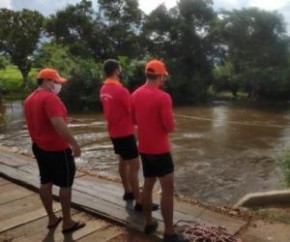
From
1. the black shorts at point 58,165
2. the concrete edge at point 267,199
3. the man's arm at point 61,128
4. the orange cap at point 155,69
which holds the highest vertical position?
the orange cap at point 155,69

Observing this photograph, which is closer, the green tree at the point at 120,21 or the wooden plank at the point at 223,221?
the wooden plank at the point at 223,221

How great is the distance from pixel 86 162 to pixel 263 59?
772 inches

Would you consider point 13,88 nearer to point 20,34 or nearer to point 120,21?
point 20,34

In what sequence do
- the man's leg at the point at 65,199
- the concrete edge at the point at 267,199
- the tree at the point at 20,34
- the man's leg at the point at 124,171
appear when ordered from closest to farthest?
1. the man's leg at the point at 65,199
2. the man's leg at the point at 124,171
3. the concrete edge at the point at 267,199
4. the tree at the point at 20,34

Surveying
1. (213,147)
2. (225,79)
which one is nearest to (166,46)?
(225,79)

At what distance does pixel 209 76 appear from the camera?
3066 centimetres

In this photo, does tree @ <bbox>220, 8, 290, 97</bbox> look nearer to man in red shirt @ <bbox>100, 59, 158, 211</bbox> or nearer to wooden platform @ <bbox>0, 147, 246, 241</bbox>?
wooden platform @ <bbox>0, 147, 246, 241</bbox>

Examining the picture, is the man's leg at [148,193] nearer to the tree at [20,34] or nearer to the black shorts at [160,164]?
the black shorts at [160,164]

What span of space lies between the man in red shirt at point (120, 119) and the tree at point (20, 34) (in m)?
29.3

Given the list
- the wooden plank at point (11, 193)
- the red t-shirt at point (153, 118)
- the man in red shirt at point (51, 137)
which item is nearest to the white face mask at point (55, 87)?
the man in red shirt at point (51, 137)

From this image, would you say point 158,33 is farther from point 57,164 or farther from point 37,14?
point 57,164

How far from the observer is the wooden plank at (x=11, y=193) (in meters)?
5.21

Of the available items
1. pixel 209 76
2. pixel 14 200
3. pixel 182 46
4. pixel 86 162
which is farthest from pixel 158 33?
pixel 14 200

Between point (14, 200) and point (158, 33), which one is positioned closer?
point (14, 200)
